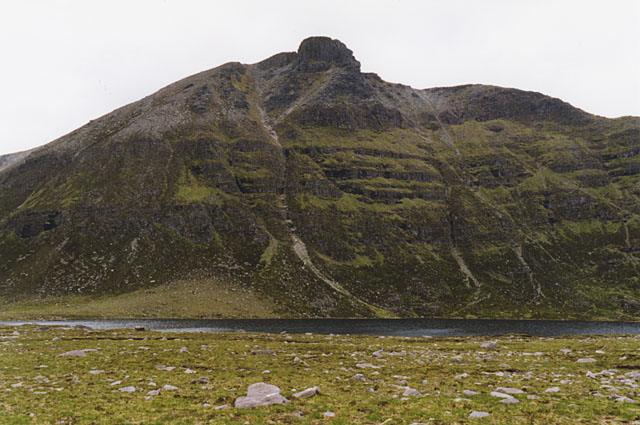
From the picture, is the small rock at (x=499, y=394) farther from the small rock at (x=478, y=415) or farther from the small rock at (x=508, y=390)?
the small rock at (x=478, y=415)

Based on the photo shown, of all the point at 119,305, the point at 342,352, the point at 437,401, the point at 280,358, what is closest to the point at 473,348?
the point at 342,352

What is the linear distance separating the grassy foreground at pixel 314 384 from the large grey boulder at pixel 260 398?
65 cm

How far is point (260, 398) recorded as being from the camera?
58.8ft

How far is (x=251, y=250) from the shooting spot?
188 meters

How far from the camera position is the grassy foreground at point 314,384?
49.9ft

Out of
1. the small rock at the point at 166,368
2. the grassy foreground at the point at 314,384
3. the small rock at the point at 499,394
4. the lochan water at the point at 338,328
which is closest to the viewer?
the grassy foreground at the point at 314,384

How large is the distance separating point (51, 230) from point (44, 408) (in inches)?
8430

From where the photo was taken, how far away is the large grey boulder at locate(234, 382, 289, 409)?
17.2m

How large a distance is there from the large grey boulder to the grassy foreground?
646 mm

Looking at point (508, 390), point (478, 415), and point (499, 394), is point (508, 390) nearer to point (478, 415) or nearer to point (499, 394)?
point (499, 394)

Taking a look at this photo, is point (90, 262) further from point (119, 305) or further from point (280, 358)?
point (280, 358)

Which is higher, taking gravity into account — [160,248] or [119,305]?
[160,248]

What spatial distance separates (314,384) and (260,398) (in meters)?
5.06

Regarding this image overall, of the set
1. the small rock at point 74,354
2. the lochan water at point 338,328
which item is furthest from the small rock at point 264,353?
the lochan water at point 338,328
